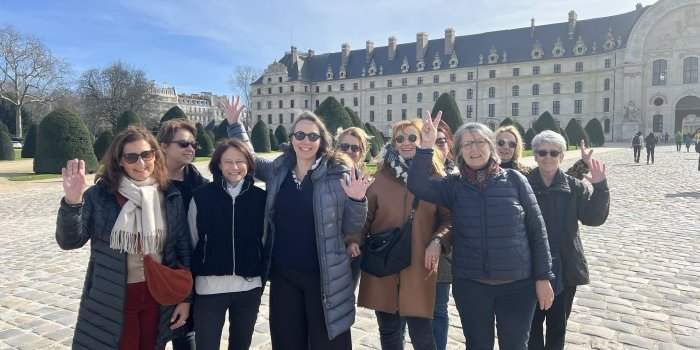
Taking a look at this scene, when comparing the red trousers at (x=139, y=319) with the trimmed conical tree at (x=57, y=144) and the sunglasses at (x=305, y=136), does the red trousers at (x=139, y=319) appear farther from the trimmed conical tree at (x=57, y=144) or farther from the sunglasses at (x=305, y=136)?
the trimmed conical tree at (x=57, y=144)

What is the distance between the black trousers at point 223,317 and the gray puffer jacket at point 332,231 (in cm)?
22

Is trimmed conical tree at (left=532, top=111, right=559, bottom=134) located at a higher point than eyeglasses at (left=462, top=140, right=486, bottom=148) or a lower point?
higher

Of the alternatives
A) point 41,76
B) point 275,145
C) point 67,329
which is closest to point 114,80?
point 41,76

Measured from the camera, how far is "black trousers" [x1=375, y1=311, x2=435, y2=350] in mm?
3166

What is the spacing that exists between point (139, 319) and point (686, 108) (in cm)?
6451

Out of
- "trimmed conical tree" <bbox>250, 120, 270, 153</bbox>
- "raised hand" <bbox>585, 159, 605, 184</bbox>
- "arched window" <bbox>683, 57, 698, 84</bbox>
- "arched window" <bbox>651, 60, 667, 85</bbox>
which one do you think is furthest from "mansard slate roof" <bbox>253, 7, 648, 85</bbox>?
"raised hand" <bbox>585, 159, 605, 184</bbox>

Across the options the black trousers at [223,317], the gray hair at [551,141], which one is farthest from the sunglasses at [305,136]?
the gray hair at [551,141]

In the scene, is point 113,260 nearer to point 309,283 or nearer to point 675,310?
point 309,283

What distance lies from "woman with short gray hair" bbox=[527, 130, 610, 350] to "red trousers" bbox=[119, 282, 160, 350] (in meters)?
2.76

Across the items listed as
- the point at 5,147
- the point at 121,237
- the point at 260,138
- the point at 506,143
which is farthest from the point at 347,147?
the point at 5,147

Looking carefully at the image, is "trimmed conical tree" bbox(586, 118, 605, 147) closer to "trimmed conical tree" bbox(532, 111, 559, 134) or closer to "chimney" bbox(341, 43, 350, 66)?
"trimmed conical tree" bbox(532, 111, 559, 134)

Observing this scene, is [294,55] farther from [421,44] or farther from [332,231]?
[332,231]

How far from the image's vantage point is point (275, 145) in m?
38.5

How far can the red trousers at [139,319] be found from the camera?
9.14 ft
